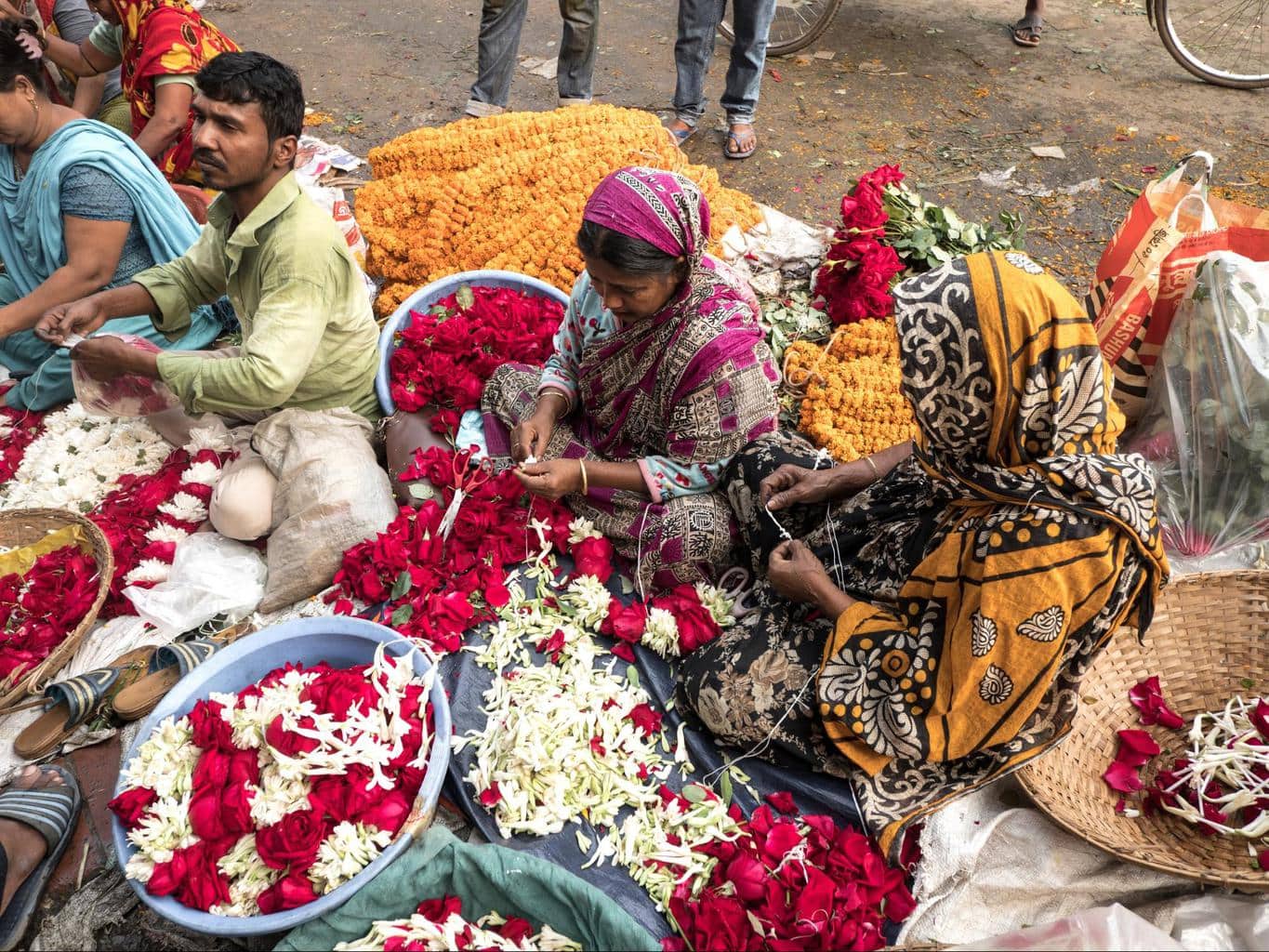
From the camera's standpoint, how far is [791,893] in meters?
2.00

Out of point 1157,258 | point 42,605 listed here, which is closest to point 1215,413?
point 1157,258

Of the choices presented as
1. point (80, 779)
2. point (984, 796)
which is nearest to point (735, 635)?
point (984, 796)

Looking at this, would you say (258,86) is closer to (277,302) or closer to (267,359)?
(277,302)

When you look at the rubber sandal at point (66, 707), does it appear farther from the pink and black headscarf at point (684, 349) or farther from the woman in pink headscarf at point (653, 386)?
the pink and black headscarf at point (684, 349)

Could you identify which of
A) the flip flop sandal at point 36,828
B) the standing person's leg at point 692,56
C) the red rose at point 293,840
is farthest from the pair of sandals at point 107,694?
the standing person's leg at point 692,56

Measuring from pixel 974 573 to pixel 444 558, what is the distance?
161cm

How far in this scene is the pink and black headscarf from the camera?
93.2 inches

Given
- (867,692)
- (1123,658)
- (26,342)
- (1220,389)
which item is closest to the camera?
(867,692)

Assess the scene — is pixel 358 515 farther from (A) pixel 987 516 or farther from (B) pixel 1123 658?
(B) pixel 1123 658

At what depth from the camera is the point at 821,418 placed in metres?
3.18

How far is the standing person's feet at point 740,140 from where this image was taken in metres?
5.35

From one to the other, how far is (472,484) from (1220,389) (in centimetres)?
243

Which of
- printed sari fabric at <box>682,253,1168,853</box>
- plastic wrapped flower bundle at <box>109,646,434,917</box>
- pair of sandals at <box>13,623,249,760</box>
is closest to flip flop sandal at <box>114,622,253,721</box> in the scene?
pair of sandals at <box>13,623,249,760</box>

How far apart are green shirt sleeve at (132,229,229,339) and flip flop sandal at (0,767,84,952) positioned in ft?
5.29
